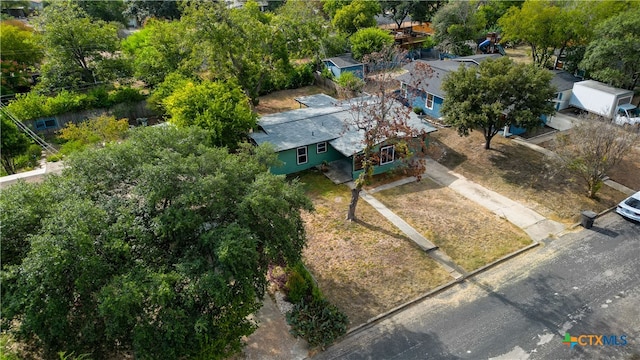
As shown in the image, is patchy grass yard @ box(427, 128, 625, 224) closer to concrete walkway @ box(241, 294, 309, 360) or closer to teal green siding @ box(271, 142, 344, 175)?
teal green siding @ box(271, 142, 344, 175)

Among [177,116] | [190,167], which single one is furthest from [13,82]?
[190,167]

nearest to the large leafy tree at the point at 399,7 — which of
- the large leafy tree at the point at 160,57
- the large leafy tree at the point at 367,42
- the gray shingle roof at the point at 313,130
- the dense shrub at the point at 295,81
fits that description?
the large leafy tree at the point at 367,42

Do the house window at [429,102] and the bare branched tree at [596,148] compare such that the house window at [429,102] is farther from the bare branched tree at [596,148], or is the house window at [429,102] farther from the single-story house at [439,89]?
the bare branched tree at [596,148]

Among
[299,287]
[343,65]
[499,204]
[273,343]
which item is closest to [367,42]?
[343,65]

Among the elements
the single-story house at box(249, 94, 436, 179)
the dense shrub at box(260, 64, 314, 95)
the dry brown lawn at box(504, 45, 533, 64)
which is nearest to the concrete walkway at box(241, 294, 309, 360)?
the single-story house at box(249, 94, 436, 179)

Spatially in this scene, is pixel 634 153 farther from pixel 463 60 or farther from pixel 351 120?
pixel 351 120
